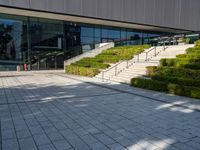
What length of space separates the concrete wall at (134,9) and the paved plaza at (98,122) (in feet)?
50.2

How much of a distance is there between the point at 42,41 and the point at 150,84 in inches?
695

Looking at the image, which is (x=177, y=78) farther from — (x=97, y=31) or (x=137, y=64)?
(x=97, y=31)

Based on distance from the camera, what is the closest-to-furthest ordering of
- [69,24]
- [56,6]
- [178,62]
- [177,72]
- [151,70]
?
[177,72], [178,62], [151,70], [56,6], [69,24]

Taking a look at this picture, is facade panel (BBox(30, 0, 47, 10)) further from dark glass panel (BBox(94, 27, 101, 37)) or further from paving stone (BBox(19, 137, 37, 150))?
paving stone (BBox(19, 137, 37, 150))

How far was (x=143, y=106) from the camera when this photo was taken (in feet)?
29.6

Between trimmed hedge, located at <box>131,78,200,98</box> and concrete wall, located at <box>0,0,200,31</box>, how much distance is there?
14.7 m

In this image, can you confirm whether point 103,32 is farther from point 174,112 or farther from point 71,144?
point 71,144

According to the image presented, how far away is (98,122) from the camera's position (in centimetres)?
689

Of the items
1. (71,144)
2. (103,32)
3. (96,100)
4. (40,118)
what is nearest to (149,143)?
(71,144)

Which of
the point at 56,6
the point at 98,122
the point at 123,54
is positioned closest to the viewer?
the point at 98,122

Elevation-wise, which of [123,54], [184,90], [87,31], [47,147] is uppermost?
[87,31]

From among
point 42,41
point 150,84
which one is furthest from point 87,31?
point 150,84

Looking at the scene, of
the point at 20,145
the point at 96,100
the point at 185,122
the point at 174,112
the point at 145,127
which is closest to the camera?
the point at 20,145

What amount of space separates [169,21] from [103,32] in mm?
10076
